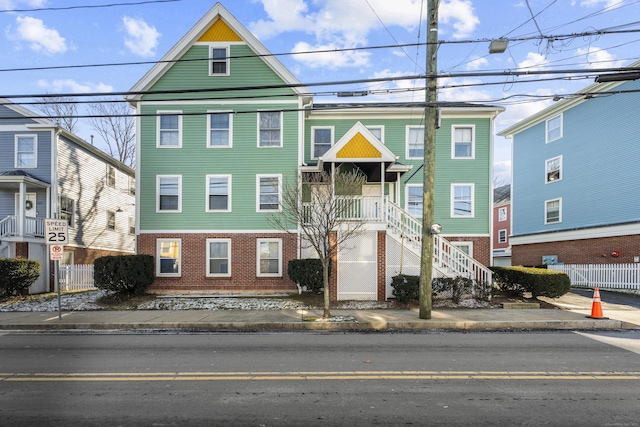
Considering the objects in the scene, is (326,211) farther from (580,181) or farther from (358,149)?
(580,181)

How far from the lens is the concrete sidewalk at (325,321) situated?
32.7 ft

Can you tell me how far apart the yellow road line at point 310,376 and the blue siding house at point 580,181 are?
15387 mm

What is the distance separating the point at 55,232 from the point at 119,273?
3.41 meters

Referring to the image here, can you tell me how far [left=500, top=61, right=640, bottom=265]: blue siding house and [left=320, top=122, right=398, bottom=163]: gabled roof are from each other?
10.3 m

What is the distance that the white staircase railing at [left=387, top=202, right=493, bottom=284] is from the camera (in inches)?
528

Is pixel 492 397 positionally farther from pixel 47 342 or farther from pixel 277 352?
pixel 47 342

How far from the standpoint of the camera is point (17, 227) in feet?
55.3

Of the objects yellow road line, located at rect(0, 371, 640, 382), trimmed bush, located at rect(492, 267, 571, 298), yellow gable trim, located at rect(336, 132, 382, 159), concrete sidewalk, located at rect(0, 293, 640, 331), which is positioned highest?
yellow gable trim, located at rect(336, 132, 382, 159)

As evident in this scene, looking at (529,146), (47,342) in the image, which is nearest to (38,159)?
(47,342)

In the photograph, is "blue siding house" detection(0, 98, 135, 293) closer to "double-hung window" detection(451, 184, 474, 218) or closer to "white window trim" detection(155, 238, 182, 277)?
"white window trim" detection(155, 238, 182, 277)

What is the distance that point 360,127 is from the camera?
14531 millimetres

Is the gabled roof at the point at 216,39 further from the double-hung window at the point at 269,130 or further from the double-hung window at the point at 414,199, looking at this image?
the double-hung window at the point at 414,199

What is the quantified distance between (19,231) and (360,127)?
1530 centimetres

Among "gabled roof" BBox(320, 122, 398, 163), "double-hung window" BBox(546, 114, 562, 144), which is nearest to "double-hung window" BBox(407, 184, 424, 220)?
"gabled roof" BBox(320, 122, 398, 163)
